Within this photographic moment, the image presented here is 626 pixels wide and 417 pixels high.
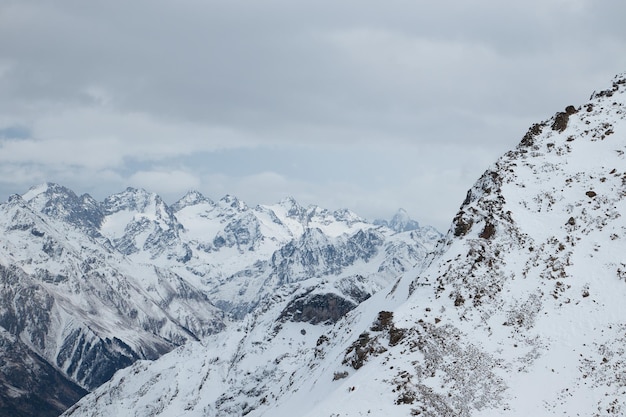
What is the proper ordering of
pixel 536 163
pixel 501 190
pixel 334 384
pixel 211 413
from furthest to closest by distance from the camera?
pixel 211 413 < pixel 536 163 < pixel 501 190 < pixel 334 384

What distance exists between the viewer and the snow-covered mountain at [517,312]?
5384cm

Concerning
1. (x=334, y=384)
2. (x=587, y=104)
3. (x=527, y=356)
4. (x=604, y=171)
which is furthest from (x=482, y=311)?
(x=587, y=104)

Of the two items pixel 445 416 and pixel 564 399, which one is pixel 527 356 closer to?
pixel 564 399

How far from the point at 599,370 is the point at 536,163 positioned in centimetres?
3408

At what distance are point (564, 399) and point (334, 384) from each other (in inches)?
892

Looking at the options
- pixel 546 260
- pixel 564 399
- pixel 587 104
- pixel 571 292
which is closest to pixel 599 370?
pixel 564 399

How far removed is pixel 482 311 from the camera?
→ 62406 mm

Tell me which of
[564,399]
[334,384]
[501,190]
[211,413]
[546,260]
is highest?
[501,190]

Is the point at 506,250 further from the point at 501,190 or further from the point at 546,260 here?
the point at 501,190

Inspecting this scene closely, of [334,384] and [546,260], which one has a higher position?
[546,260]

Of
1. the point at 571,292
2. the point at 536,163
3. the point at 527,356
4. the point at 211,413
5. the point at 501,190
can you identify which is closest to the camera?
the point at 527,356

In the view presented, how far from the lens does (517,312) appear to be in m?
61.7

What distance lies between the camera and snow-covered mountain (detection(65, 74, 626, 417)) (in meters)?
53.8

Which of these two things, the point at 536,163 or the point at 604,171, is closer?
the point at 604,171
